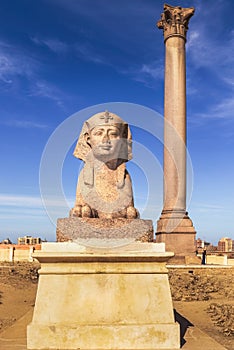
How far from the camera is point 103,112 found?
5.18 m

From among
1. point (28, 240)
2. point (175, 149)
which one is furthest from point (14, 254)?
point (28, 240)

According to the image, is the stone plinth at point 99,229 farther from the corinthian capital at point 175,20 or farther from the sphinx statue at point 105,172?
the corinthian capital at point 175,20

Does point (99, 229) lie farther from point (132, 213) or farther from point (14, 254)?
point (14, 254)

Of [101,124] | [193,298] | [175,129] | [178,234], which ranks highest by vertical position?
[175,129]

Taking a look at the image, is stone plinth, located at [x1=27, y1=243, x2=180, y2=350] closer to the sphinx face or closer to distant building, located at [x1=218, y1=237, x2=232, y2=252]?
the sphinx face

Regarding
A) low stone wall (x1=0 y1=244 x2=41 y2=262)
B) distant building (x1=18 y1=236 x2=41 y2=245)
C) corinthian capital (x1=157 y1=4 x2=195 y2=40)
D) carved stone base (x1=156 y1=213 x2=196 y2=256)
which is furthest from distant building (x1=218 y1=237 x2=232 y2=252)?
corinthian capital (x1=157 y1=4 x2=195 y2=40)

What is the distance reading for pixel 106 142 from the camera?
199 inches

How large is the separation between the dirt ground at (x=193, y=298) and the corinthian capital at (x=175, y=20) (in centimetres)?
1015

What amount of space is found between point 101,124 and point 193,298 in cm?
697

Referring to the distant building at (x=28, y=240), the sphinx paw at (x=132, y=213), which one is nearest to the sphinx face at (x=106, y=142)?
the sphinx paw at (x=132, y=213)

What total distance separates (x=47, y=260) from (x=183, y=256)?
502 inches

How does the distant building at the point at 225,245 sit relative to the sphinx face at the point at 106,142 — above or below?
below

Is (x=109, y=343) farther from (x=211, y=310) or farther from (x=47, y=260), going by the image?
(x=211, y=310)

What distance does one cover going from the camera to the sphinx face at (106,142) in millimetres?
5059
